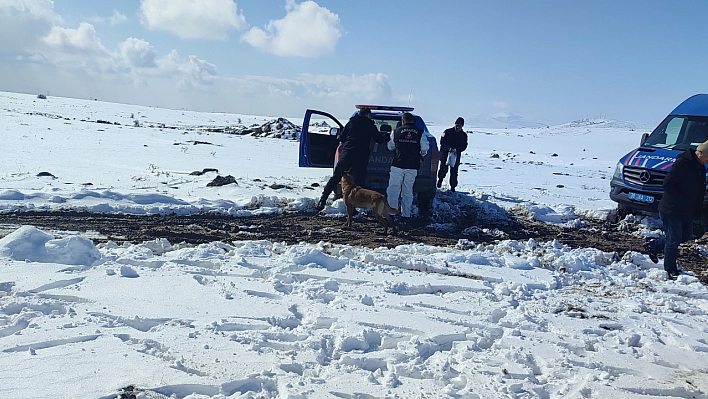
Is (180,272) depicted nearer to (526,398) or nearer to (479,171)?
(526,398)

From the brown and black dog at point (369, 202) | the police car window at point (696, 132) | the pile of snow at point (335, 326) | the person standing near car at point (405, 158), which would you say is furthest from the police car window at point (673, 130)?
the brown and black dog at point (369, 202)

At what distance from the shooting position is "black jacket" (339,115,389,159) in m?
7.36

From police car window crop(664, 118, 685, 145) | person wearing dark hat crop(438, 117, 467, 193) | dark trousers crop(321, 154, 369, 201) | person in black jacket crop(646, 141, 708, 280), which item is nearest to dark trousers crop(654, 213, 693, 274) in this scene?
person in black jacket crop(646, 141, 708, 280)

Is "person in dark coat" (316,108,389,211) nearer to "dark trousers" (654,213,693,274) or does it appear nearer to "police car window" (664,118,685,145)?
"dark trousers" (654,213,693,274)

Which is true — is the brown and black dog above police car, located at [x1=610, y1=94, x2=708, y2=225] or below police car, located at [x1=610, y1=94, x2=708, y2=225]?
below

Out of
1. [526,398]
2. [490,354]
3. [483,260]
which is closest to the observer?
[526,398]

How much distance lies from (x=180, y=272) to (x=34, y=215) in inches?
151

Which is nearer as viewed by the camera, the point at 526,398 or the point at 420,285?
the point at 526,398

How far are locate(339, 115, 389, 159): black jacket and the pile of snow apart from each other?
2459mm

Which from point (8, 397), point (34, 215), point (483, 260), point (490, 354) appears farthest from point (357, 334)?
→ point (34, 215)

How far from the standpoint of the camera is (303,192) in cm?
971

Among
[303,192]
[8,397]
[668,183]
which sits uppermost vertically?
[668,183]

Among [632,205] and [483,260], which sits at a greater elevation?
[632,205]

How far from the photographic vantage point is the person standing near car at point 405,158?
7148mm
